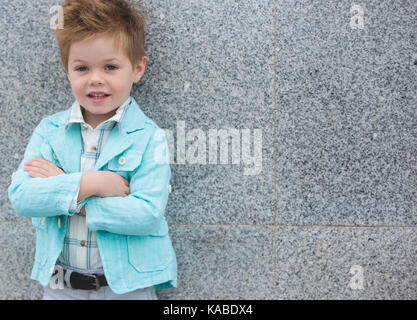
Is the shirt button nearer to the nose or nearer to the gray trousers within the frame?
the nose

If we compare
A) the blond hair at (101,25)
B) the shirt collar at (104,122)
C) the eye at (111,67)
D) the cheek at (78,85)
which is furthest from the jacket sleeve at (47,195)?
the blond hair at (101,25)

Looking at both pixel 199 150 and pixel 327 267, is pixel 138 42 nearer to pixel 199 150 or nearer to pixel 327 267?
pixel 199 150

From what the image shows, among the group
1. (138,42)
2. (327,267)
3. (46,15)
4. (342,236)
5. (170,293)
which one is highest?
(46,15)

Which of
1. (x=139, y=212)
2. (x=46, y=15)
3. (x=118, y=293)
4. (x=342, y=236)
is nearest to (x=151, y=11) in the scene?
(x=46, y=15)

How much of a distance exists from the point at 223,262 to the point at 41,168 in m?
1.29

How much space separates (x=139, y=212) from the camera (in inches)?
82.8

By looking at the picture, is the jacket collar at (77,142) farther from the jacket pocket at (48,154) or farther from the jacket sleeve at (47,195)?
the jacket sleeve at (47,195)

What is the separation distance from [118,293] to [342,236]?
4.86 feet

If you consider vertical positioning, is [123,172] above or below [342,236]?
above

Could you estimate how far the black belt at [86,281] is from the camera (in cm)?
222

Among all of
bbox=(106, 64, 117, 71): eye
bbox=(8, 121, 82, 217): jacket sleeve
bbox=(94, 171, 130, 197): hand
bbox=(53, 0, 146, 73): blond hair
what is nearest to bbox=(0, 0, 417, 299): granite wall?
bbox=(53, 0, 146, 73): blond hair

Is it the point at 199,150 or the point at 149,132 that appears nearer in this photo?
the point at 149,132

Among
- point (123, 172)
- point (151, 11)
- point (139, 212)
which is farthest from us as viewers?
point (151, 11)

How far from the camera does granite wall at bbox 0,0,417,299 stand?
2.75 metres
